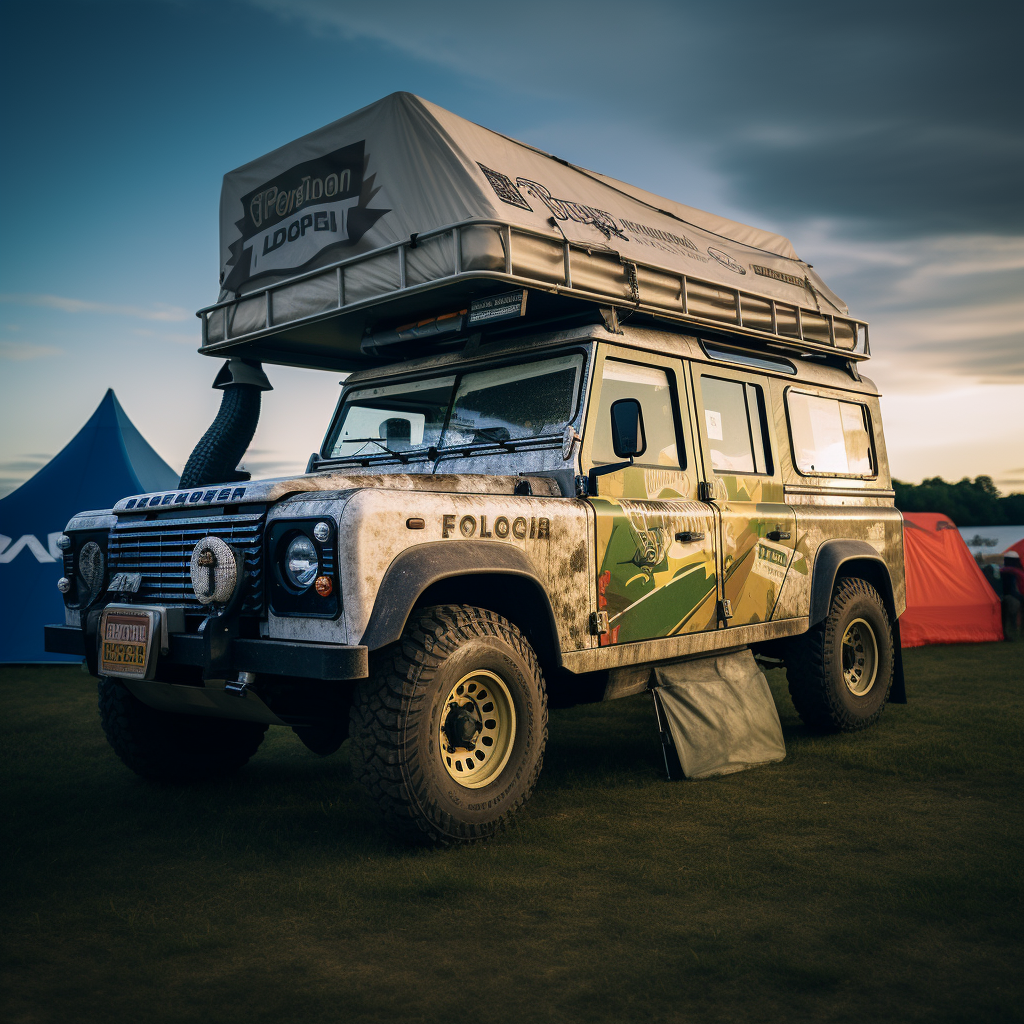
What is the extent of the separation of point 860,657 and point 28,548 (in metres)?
8.34

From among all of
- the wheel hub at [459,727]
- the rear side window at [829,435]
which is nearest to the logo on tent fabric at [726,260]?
the rear side window at [829,435]

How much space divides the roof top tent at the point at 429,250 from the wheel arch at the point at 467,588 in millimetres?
1264

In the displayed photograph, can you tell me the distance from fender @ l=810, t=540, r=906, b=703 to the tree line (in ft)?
40.5

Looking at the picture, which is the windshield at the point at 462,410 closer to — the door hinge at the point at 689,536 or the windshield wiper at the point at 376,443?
the windshield wiper at the point at 376,443

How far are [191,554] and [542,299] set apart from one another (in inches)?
83.1

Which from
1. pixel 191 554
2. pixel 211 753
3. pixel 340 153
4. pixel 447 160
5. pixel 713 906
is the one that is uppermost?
pixel 340 153

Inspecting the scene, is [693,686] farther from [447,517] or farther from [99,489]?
[99,489]

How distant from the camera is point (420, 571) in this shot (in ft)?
11.4

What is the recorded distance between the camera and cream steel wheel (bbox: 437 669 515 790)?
12.4ft

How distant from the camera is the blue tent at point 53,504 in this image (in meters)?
9.69

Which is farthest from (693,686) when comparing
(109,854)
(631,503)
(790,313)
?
(109,854)

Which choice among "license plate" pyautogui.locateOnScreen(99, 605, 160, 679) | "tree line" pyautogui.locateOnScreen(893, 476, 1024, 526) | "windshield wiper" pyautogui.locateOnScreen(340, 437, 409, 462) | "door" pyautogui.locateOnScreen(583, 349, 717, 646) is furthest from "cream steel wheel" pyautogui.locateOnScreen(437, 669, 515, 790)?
"tree line" pyautogui.locateOnScreen(893, 476, 1024, 526)

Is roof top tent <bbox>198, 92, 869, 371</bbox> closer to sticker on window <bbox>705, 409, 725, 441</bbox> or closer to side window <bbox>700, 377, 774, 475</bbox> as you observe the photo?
side window <bbox>700, 377, 774, 475</bbox>

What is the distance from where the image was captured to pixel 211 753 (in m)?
5.00
